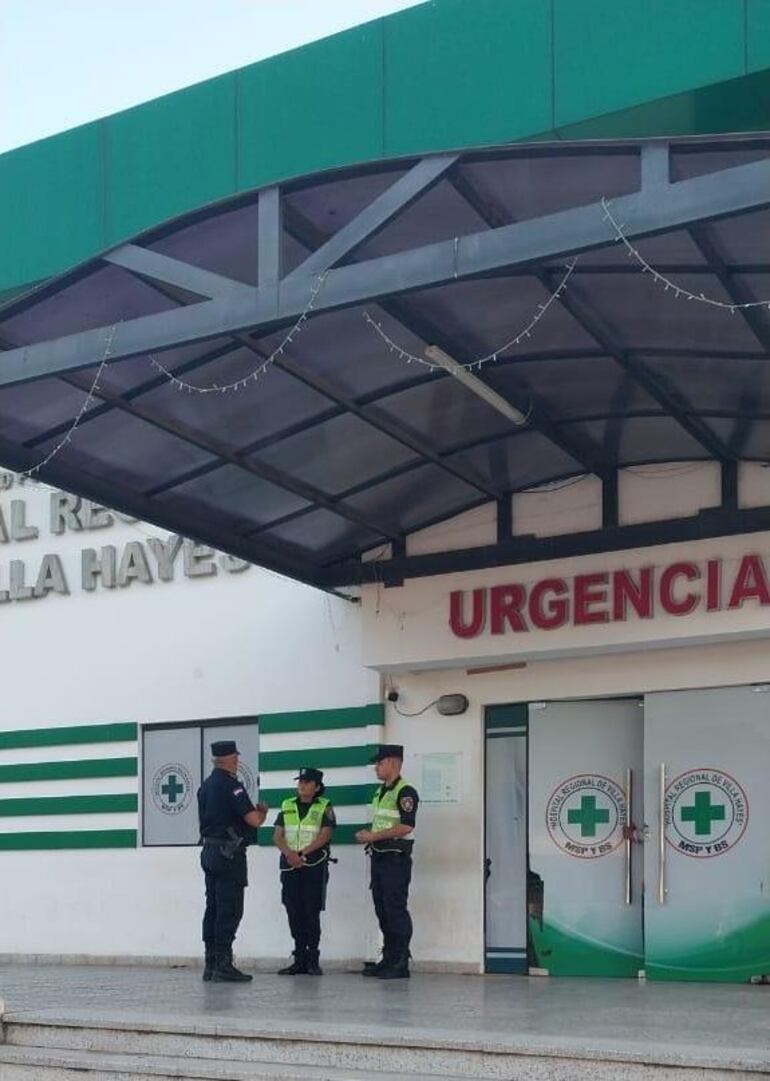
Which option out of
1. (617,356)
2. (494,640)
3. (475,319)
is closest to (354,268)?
(475,319)

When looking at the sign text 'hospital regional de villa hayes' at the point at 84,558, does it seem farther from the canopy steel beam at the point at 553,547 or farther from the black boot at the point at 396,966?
the black boot at the point at 396,966

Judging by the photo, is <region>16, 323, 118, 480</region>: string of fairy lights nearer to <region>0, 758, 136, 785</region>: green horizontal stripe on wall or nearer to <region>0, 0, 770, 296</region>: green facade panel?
<region>0, 0, 770, 296</region>: green facade panel

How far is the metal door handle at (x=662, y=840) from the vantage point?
1184 cm

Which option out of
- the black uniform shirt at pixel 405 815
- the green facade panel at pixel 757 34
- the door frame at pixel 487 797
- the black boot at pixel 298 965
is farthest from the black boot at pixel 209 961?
the green facade panel at pixel 757 34

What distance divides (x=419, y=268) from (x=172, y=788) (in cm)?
784

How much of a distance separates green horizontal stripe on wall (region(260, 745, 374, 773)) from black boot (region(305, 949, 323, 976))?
1551 millimetres

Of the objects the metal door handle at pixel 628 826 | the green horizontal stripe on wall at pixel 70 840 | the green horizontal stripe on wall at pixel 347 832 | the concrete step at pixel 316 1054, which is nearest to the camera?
the concrete step at pixel 316 1054

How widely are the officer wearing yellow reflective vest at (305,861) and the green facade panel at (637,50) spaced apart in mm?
5417

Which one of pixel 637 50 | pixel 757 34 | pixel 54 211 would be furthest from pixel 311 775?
pixel 757 34

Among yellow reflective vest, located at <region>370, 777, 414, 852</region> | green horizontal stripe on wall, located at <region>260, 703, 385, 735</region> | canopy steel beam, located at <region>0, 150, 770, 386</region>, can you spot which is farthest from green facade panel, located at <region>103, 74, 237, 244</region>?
yellow reflective vest, located at <region>370, 777, 414, 852</region>

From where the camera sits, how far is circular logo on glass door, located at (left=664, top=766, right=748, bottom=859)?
11.7 meters

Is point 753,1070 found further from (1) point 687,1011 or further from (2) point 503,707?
(2) point 503,707

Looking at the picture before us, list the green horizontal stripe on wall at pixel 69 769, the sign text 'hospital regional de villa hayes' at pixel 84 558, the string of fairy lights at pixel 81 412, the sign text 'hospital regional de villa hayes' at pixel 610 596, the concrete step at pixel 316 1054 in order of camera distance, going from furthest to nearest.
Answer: the green horizontal stripe on wall at pixel 69 769 → the sign text 'hospital regional de villa hayes' at pixel 84 558 → the sign text 'hospital regional de villa hayes' at pixel 610 596 → the string of fairy lights at pixel 81 412 → the concrete step at pixel 316 1054

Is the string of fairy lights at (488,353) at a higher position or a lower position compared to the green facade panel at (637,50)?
lower
